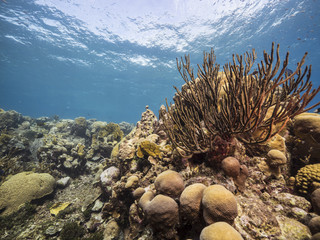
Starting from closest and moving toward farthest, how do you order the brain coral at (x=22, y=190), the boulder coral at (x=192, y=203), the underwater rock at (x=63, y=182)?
1. the boulder coral at (x=192, y=203)
2. the brain coral at (x=22, y=190)
3. the underwater rock at (x=63, y=182)

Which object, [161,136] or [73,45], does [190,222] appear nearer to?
[161,136]

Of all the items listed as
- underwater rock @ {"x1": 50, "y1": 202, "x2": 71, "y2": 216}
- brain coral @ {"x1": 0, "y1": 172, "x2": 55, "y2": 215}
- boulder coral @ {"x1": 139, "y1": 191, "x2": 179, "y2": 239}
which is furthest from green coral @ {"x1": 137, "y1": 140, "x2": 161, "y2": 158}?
brain coral @ {"x1": 0, "y1": 172, "x2": 55, "y2": 215}

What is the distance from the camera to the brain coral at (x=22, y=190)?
4602 mm

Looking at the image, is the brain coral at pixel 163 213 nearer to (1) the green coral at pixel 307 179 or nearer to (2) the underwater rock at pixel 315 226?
(2) the underwater rock at pixel 315 226

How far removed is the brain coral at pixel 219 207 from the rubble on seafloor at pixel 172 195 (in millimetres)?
10

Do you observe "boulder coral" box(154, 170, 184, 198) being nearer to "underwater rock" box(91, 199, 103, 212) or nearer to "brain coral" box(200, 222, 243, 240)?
"brain coral" box(200, 222, 243, 240)

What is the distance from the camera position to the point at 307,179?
2119 millimetres

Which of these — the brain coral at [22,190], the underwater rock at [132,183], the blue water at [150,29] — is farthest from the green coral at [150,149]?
the blue water at [150,29]

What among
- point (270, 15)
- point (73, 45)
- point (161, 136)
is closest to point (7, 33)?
point (73, 45)

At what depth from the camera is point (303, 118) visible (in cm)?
245

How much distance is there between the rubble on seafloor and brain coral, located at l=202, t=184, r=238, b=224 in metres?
0.01

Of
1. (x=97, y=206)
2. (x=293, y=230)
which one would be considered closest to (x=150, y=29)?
(x=97, y=206)

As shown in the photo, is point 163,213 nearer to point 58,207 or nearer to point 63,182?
point 58,207

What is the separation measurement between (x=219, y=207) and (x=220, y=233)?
0.87 ft
